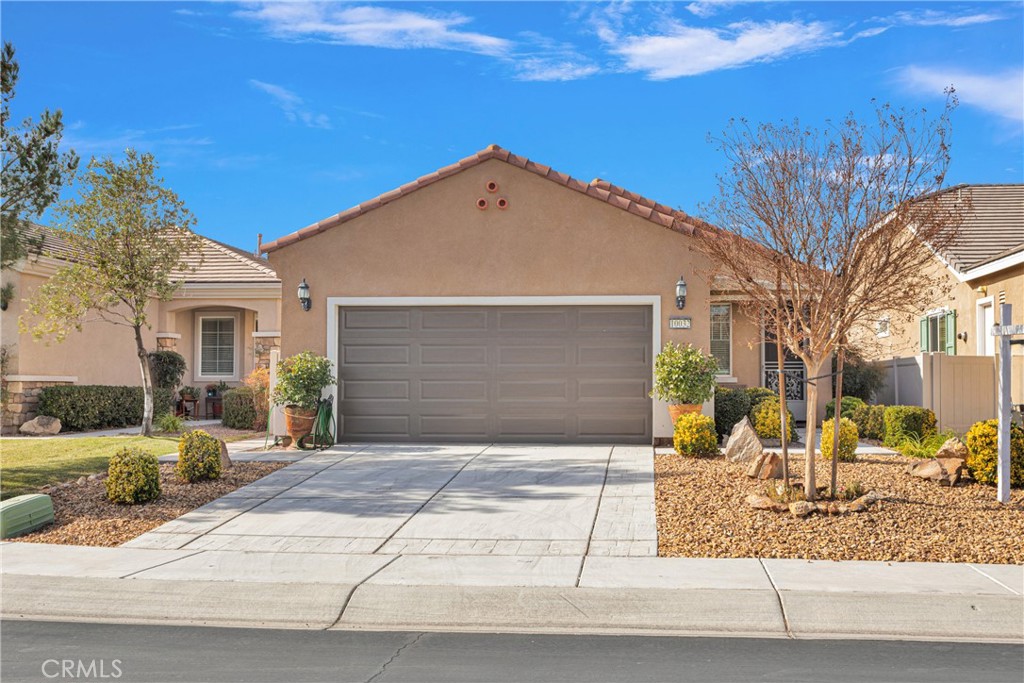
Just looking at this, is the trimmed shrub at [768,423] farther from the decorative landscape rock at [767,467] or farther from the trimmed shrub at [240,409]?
the trimmed shrub at [240,409]

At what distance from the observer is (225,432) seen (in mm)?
18250

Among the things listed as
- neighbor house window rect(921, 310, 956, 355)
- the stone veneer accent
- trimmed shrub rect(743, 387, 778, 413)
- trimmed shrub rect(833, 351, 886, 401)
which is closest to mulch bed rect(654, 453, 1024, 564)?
trimmed shrub rect(743, 387, 778, 413)

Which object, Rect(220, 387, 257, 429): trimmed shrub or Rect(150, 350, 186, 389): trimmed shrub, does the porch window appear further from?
Rect(220, 387, 257, 429): trimmed shrub

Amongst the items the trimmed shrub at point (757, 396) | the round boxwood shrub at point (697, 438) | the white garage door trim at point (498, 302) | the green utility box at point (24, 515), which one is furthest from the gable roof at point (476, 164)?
the green utility box at point (24, 515)

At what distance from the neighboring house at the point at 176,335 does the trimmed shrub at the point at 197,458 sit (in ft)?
28.1

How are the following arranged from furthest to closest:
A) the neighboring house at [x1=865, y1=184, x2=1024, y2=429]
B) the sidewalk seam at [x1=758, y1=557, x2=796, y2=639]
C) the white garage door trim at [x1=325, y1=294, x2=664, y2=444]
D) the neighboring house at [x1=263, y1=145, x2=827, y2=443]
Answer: the neighboring house at [x1=865, y1=184, x2=1024, y2=429] → the neighboring house at [x1=263, y1=145, x2=827, y2=443] → the white garage door trim at [x1=325, y1=294, x2=664, y2=444] → the sidewalk seam at [x1=758, y1=557, x2=796, y2=639]

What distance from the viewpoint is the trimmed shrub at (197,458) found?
37.4ft

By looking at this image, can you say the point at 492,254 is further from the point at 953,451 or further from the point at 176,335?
the point at 176,335

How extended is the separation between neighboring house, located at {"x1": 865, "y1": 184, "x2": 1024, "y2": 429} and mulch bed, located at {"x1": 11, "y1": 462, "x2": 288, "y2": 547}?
9463 millimetres

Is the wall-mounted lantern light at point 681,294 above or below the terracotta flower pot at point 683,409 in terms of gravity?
above

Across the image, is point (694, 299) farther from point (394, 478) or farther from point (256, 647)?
point (256, 647)

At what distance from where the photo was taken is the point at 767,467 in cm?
Result: 1083

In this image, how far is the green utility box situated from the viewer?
9.14 metres

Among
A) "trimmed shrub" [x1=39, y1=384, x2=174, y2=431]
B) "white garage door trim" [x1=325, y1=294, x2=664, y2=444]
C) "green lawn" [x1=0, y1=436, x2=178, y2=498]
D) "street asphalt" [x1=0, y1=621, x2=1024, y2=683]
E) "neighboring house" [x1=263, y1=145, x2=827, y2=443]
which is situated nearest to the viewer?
"street asphalt" [x1=0, y1=621, x2=1024, y2=683]
